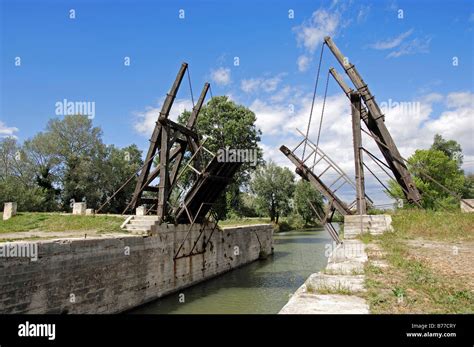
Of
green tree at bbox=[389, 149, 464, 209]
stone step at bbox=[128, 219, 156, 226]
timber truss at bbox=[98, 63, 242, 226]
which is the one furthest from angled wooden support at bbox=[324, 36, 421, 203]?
green tree at bbox=[389, 149, 464, 209]

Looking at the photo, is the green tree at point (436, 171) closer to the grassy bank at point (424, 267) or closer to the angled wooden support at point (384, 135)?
the angled wooden support at point (384, 135)

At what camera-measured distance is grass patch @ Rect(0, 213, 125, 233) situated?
13.0 meters

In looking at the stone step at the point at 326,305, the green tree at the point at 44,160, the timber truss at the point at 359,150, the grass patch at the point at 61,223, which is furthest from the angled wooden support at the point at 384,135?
the green tree at the point at 44,160

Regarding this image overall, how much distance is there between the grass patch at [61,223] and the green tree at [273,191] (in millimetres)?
37916

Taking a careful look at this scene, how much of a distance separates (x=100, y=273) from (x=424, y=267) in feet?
26.2

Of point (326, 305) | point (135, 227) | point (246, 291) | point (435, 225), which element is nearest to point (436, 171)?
point (435, 225)

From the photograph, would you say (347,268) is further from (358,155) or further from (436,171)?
(436,171)

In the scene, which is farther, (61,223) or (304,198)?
(304,198)

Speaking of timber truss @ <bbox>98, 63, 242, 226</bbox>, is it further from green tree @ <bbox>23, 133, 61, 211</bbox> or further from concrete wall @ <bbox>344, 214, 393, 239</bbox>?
green tree @ <bbox>23, 133, 61, 211</bbox>

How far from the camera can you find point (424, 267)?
234 inches

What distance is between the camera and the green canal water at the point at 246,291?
464 inches

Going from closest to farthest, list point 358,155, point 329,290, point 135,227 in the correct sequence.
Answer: point 329,290 < point 358,155 < point 135,227

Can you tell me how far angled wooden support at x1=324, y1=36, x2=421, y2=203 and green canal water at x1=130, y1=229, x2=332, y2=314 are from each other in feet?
19.1
